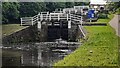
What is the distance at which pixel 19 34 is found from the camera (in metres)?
Result: 16.3

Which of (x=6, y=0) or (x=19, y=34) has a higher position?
(x=6, y=0)

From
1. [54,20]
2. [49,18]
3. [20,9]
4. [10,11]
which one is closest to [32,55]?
[49,18]

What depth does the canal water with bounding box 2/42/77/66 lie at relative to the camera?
1014 cm

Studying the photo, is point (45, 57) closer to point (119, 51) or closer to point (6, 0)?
point (119, 51)

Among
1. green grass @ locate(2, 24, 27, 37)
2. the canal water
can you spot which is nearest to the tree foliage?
green grass @ locate(2, 24, 27, 37)

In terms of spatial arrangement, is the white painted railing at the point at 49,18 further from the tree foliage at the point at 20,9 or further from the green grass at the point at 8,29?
the green grass at the point at 8,29

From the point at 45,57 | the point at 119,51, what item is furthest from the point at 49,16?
the point at 119,51

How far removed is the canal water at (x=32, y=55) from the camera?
33.3 ft

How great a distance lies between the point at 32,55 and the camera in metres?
11.8

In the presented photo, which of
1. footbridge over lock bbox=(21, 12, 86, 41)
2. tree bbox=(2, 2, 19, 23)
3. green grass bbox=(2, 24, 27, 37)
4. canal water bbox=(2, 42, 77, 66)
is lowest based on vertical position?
canal water bbox=(2, 42, 77, 66)

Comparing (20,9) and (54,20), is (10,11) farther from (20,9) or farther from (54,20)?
(54,20)

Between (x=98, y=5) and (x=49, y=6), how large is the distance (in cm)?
817

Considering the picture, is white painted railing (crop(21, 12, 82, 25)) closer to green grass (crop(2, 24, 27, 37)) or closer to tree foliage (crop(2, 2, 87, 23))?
tree foliage (crop(2, 2, 87, 23))

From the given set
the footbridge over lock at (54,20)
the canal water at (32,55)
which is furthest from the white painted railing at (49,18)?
the canal water at (32,55)
